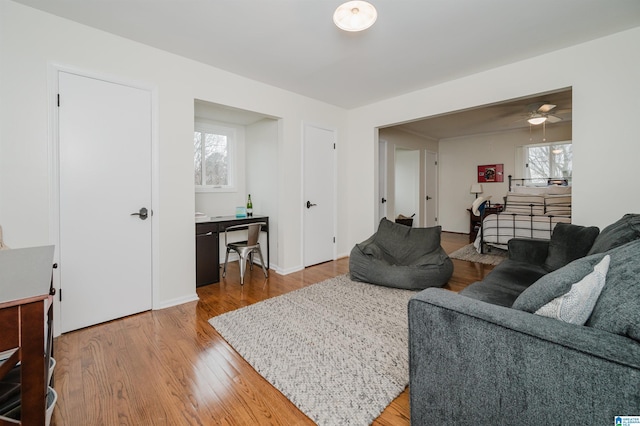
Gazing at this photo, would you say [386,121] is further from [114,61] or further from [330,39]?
[114,61]

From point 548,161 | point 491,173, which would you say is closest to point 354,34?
point 491,173

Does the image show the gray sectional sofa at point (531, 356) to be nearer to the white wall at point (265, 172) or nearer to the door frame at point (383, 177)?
the white wall at point (265, 172)

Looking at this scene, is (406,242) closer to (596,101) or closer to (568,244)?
(568,244)

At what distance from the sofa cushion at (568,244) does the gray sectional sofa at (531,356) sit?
1.20 metres

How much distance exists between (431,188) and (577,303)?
6.93 meters

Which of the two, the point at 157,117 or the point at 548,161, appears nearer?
the point at 157,117

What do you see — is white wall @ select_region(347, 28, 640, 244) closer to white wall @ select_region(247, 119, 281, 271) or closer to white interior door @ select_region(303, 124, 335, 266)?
white interior door @ select_region(303, 124, 335, 266)

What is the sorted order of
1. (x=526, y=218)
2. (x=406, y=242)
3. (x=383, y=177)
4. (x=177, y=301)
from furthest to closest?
(x=383, y=177) → (x=526, y=218) → (x=406, y=242) → (x=177, y=301)

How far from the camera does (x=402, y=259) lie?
140 inches

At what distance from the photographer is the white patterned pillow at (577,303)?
958 millimetres

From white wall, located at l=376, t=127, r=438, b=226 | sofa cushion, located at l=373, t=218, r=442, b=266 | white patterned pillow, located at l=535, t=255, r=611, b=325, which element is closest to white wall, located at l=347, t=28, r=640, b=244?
sofa cushion, located at l=373, t=218, r=442, b=266

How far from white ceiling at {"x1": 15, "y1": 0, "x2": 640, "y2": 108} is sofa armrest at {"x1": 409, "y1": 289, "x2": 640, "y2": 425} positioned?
2239 mm

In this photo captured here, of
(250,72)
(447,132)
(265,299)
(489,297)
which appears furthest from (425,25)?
(447,132)

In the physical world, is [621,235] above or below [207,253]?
above
